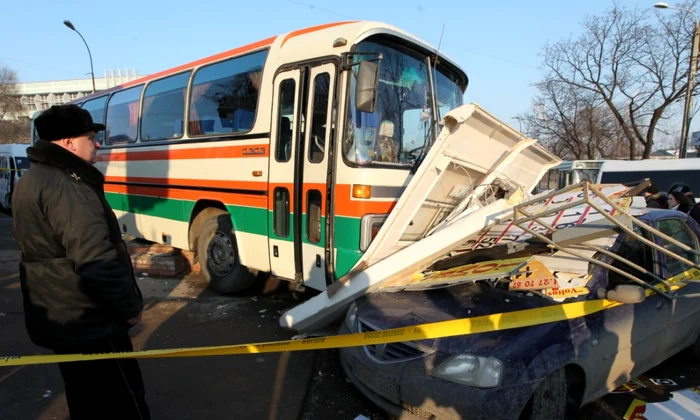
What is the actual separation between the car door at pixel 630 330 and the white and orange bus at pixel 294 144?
2.11 m

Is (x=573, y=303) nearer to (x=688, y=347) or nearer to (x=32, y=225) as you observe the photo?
Answer: (x=688, y=347)

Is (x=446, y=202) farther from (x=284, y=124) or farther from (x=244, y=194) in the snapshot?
(x=244, y=194)

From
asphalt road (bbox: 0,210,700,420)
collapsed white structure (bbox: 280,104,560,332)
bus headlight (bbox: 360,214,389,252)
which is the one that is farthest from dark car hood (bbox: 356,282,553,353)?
asphalt road (bbox: 0,210,700,420)

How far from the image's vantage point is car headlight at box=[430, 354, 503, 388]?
2641 millimetres

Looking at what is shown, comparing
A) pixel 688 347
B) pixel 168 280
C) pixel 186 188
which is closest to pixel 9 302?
pixel 168 280

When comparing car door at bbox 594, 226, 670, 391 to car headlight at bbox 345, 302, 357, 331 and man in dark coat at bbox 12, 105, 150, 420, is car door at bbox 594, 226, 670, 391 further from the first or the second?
man in dark coat at bbox 12, 105, 150, 420

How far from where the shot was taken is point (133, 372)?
7.97ft

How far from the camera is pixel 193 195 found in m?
6.20

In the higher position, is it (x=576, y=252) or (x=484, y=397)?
(x=576, y=252)

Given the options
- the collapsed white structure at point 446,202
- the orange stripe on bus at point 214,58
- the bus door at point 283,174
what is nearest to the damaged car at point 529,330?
the collapsed white structure at point 446,202

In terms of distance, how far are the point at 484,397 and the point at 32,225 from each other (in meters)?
2.70

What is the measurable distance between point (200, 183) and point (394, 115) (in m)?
3.04

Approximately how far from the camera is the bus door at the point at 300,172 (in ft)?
15.0

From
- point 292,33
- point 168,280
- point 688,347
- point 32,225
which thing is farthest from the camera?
point 168,280
